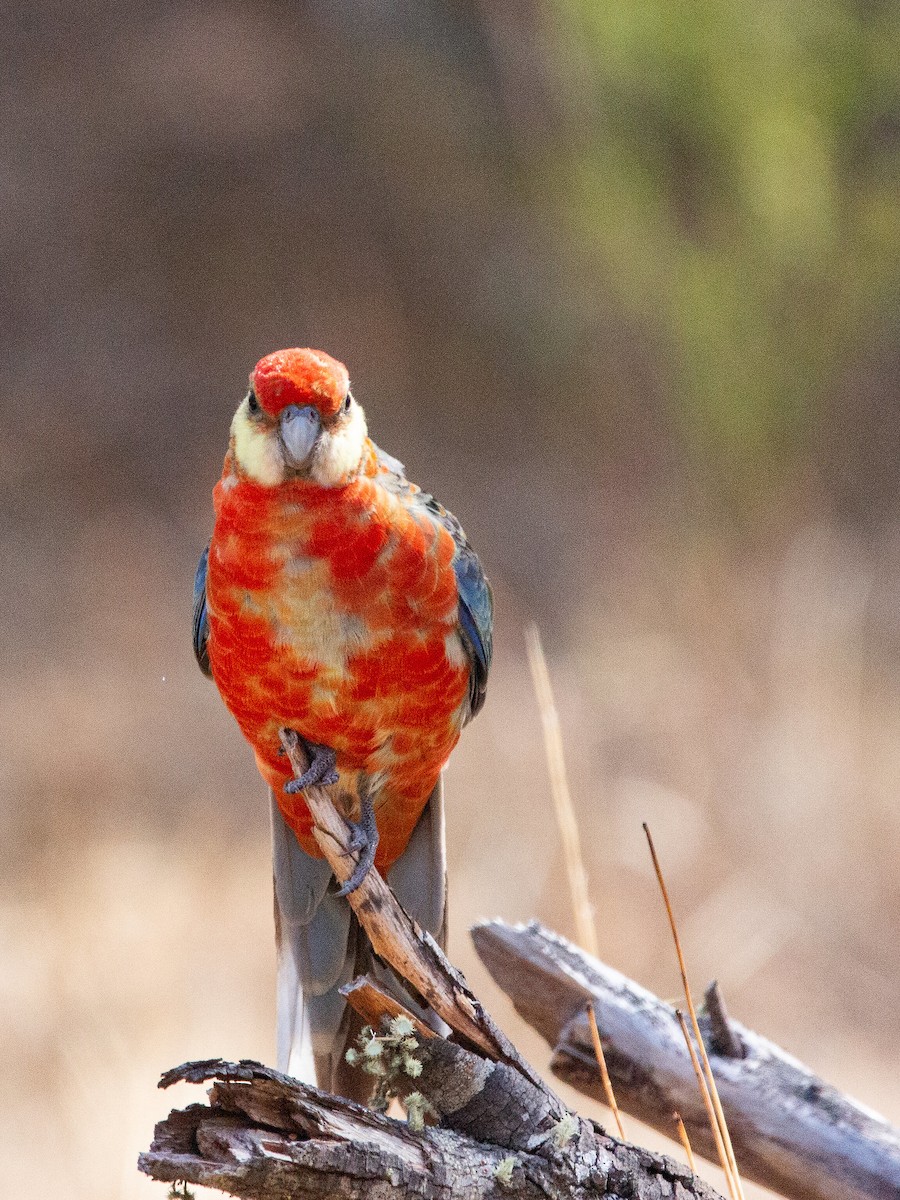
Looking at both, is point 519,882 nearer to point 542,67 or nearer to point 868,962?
point 868,962

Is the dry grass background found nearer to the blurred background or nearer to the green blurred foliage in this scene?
the blurred background

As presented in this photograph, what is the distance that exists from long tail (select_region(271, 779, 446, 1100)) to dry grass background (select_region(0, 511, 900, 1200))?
6.63 feet

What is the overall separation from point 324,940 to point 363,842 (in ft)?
1.68

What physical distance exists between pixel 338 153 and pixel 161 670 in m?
3.16

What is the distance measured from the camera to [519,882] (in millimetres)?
5746

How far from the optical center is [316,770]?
8.29 feet

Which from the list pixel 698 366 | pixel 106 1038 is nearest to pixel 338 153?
pixel 698 366

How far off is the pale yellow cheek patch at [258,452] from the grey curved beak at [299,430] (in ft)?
0.12

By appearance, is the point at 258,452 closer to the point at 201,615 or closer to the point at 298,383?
the point at 298,383

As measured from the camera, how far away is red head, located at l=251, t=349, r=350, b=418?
2238 mm

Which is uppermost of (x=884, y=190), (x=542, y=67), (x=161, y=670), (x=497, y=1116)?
(x=542, y=67)

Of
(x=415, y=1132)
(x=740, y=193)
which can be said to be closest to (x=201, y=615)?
(x=415, y=1132)

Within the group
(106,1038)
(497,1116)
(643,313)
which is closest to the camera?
(497,1116)

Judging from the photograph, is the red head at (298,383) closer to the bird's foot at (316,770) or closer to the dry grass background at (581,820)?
the bird's foot at (316,770)
